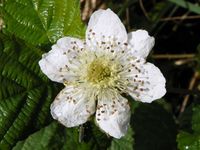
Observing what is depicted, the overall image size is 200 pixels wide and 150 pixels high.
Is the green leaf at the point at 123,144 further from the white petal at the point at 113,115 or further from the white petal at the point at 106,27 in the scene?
the white petal at the point at 106,27

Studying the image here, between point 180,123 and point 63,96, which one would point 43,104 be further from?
point 180,123

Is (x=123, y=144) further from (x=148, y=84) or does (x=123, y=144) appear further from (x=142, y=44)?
(x=142, y=44)

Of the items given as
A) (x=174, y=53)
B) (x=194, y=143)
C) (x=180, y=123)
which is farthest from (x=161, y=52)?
(x=194, y=143)

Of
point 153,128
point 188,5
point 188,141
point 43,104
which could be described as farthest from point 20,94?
point 188,5

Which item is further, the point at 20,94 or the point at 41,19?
the point at 41,19

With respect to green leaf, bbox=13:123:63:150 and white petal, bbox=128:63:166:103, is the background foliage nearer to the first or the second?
green leaf, bbox=13:123:63:150

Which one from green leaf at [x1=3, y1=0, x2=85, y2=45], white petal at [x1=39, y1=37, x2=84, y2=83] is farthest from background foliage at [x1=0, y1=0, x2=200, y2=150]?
white petal at [x1=39, y1=37, x2=84, y2=83]

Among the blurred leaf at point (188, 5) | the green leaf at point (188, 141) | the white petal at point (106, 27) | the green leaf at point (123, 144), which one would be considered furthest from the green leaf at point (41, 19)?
the blurred leaf at point (188, 5)
